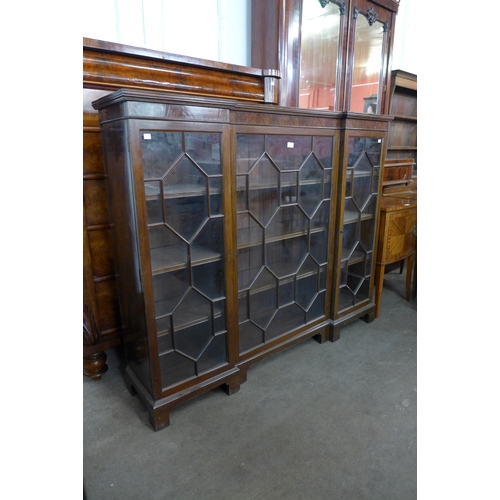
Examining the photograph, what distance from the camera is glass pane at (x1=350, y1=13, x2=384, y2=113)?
2.27 meters

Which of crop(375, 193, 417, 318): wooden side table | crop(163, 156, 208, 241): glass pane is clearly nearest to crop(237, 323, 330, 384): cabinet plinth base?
crop(375, 193, 417, 318): wooden side table

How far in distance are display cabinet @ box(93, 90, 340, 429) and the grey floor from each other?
12 cm

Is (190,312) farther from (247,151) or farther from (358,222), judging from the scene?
(358,222)

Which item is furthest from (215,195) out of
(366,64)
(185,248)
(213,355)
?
(366,64)

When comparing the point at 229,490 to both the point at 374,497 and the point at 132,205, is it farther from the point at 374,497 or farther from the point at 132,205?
the point at 132,205

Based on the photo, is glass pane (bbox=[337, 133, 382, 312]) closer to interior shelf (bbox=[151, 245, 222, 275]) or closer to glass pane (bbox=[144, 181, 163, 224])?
interior shelf (bbox=[151, 245, 222, 275])

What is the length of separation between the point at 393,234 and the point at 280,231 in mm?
942

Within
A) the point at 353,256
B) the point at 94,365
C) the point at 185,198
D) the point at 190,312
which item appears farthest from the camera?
the point at 353,256

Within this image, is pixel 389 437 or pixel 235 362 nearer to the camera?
→ pixel 389 437

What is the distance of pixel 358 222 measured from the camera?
214 cm

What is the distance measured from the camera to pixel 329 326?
216 centimetres
